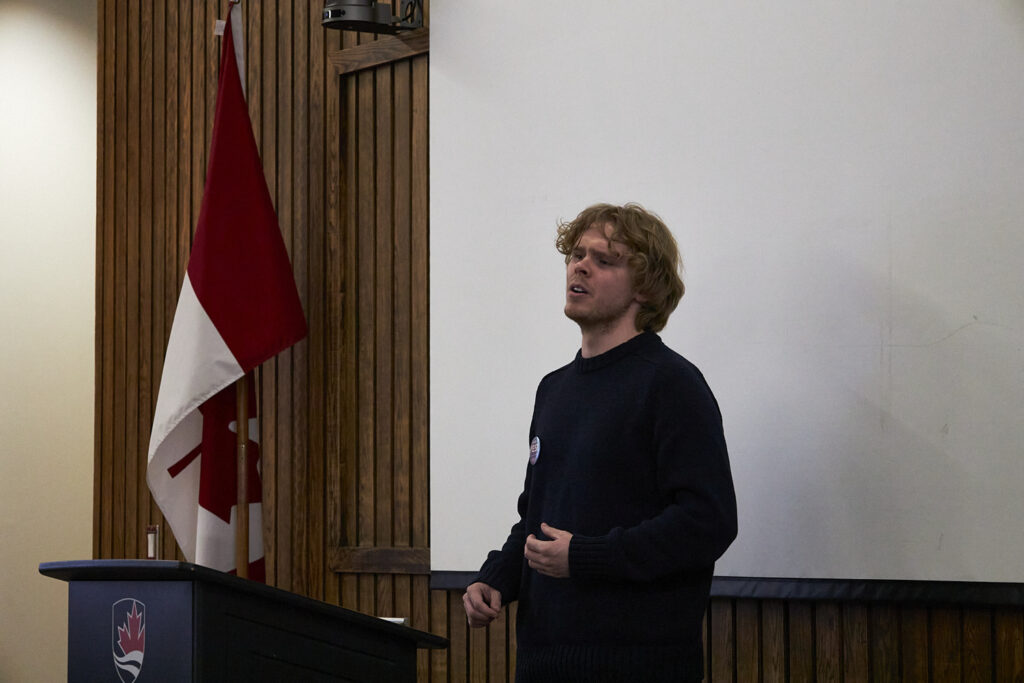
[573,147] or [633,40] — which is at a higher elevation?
[633,40]

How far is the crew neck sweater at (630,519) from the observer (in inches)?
80.1

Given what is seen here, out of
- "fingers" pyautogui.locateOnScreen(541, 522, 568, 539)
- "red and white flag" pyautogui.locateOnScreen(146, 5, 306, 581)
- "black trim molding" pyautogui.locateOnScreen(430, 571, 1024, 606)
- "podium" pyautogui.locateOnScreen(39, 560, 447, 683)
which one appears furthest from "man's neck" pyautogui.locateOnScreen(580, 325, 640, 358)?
"red and white flag" pyautogui.locateOnScreen(146, 5, 306, 581)

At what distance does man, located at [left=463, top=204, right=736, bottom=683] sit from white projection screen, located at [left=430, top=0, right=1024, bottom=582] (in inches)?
19.8

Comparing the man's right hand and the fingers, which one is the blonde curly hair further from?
the man's right hand

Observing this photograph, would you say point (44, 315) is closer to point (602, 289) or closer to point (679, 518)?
point (602, 289)

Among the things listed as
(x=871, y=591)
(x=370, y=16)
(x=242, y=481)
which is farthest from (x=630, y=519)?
(x=370, y=16)

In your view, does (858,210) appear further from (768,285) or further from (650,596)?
(650,596)

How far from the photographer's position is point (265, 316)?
139 inches

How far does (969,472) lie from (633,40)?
136cm

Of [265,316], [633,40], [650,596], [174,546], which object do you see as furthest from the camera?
[174,546]

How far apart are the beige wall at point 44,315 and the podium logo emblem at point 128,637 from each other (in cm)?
366

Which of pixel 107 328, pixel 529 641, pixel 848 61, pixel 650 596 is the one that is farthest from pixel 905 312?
pixel 107 328

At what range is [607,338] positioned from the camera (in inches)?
90.0

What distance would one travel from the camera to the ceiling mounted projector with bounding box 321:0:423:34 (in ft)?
11.0
